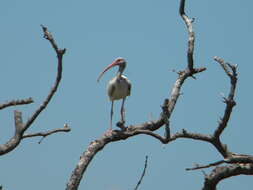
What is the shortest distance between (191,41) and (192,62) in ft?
1.38

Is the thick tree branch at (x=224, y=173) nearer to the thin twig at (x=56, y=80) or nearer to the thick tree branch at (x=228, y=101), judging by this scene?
the thick tree branch at (x=228, y=101)

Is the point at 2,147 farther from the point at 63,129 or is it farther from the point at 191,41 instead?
the point at 191,41

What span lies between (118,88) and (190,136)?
19.8ft

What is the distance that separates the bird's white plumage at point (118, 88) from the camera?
16.5 meters

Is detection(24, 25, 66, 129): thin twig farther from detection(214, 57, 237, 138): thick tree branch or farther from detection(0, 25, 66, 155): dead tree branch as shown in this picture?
detection(214, 57, 237, 138): thick tree branch

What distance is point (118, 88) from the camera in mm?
16422

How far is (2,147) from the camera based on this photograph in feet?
34.7

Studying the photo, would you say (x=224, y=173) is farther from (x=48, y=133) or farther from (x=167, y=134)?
(x=48, y=133)

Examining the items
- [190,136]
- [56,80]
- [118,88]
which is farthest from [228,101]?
[118,88]

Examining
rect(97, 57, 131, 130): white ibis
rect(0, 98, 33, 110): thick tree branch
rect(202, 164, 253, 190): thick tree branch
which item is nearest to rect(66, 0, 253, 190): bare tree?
rect(202, 164, 253, 190): thick tree branch

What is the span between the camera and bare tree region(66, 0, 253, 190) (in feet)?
31.4

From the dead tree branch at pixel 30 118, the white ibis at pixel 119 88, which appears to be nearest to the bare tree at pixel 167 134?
the dead tree branch at pixel 30 118

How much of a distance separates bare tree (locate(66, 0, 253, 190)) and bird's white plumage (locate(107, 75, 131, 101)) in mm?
3999

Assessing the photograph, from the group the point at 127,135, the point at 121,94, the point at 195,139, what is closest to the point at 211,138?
the point at 195,139
